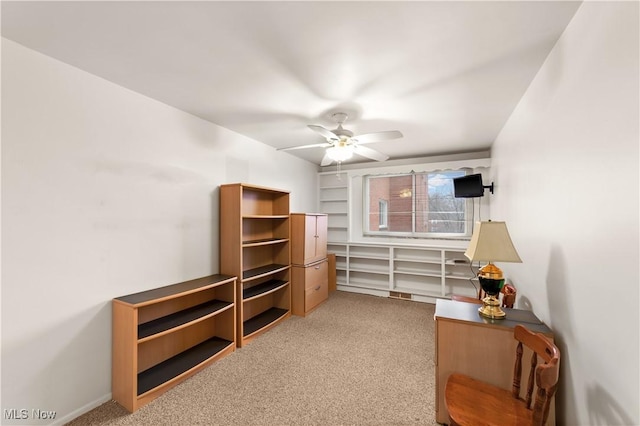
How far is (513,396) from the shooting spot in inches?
59.5

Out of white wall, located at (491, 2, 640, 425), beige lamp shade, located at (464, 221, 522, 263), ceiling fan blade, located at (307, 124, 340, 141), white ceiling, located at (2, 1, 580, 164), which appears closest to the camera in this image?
white wall, located at (491, 2, 640, 425)

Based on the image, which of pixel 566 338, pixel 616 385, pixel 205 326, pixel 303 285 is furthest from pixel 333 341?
pixel 616 385

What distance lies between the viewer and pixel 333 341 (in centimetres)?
302

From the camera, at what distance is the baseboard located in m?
1.81

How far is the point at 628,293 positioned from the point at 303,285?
127 inches

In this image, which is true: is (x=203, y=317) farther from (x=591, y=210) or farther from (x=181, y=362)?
(x=591, y=210)

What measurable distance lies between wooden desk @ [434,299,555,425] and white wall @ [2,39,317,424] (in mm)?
2449

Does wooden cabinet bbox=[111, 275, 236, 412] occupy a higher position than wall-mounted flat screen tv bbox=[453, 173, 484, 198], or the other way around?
wall-mounted flat screen tv bbox=[453, 173, 484, 198]

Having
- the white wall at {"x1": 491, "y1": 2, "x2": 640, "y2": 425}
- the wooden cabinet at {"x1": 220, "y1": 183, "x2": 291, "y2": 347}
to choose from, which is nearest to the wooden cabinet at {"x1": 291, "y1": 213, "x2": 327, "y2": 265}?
the wooden cabinet at {"x1": 220, "y1": 183, "x2": 291, "y2": 347}

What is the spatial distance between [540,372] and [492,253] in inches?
32.3

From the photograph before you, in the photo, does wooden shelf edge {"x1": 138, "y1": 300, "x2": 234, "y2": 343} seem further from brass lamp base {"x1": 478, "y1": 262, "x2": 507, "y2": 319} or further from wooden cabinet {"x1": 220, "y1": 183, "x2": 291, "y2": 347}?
brass lamp base {"x1": 478, "y1": 262, "x2": 507, "y2": 319}

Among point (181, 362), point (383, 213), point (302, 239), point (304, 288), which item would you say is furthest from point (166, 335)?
point (383, 213)

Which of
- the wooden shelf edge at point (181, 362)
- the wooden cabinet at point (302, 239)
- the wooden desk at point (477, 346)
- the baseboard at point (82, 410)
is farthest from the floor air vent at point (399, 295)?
the baseboard at point (82, 410)

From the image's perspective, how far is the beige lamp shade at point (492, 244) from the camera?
1.75 meters
